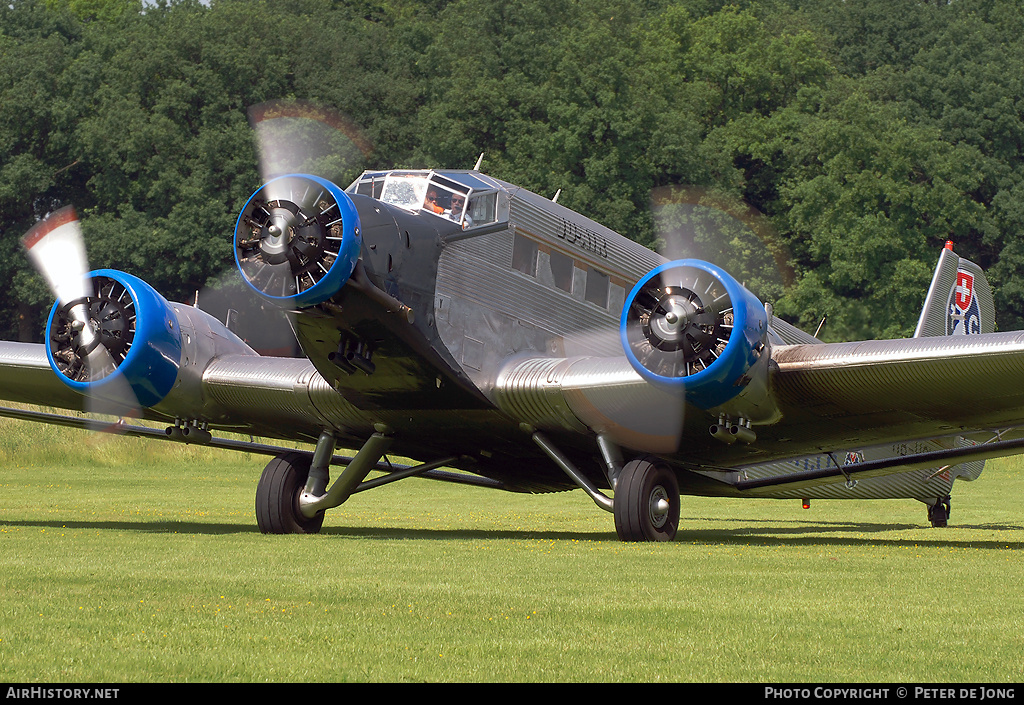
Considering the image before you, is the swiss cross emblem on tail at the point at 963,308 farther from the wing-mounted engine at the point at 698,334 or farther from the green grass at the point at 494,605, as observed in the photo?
the wing-mounted engine at the point at 698,334

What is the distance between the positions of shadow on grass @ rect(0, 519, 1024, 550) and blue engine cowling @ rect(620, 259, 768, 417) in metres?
2.89

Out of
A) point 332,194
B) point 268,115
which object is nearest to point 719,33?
point 268,115

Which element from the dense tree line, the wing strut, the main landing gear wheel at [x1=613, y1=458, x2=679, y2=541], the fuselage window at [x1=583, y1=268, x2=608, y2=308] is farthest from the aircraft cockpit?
the dense tree line

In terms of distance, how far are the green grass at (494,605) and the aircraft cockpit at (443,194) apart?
390 cm

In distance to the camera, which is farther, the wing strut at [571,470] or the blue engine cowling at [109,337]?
the wing strut at [571,470]

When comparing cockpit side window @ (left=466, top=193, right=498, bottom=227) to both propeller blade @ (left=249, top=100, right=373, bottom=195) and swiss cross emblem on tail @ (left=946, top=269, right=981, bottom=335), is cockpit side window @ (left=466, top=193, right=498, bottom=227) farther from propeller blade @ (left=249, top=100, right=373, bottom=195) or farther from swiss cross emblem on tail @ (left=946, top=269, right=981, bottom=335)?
propeller blade @ (left=249, top=100, right=373, bottom=195)

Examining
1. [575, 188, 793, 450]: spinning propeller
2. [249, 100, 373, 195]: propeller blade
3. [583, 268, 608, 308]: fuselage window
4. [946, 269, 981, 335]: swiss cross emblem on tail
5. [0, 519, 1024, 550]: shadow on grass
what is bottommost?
[0, 519, 1024, 550]: shadow on grass

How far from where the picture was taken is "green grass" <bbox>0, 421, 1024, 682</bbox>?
6.17 meters

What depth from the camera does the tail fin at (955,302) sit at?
19.2 meters

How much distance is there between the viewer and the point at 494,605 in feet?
27.5

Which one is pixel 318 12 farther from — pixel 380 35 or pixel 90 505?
pixel 90 505

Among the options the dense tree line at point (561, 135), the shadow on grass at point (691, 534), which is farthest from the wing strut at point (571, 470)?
the dense tree line at point (561, 135)

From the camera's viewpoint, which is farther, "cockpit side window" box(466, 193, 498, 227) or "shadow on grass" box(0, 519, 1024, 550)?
"shadow on grass" box(0, 519, 1024, 550)
